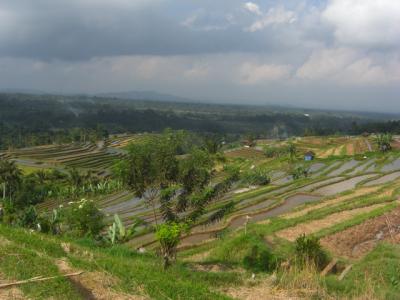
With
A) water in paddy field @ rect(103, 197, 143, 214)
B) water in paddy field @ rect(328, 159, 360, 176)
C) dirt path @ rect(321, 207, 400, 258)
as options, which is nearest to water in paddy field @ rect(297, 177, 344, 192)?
water in paddy field @ rect(328, 159, 360, 176)

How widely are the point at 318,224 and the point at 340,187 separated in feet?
63.3

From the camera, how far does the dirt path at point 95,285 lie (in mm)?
6395

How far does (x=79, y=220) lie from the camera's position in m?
22.0

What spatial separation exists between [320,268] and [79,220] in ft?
45.2

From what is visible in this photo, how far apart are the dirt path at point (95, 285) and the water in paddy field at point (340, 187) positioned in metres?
29.4

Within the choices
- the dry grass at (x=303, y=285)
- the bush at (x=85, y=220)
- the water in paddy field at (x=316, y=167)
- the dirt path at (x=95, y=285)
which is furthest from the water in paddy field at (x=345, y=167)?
the dirt path at (x=95, y=285)

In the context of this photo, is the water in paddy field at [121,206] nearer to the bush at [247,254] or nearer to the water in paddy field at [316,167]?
the water in paddy field at [316,167]

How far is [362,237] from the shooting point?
17188mm

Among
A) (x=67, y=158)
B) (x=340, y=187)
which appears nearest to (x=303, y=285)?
(x=340, y=187)

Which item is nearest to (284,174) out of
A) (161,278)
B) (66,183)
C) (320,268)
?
(66,183)

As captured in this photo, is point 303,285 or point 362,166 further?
point 362,166

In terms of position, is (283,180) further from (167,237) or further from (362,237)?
(167,237)

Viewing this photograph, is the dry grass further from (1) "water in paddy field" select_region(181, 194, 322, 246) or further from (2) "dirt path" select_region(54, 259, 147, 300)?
(1) "water in paddy field" select_region(181, 194, 322, 246)

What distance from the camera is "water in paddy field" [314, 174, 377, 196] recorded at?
116 ft
